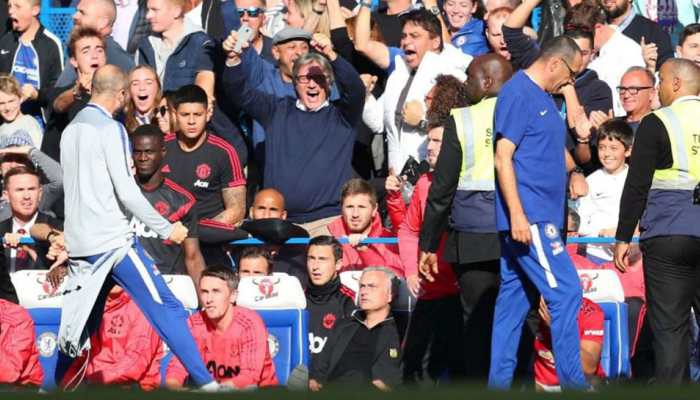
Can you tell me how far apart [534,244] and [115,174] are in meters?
2.54

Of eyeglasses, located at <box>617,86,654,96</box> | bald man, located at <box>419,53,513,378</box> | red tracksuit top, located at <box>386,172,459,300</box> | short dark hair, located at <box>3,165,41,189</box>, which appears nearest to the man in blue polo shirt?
bald man, located at <box>419,53,513,378</box>

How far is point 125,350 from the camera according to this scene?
366 inches

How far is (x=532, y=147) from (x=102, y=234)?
8.59 feet

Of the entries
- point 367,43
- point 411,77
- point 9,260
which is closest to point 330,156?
point 411,77

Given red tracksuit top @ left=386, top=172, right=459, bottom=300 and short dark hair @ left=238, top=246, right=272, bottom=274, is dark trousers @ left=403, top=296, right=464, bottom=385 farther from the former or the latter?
short dark hair @ left=238, top=246, right=272, bottom=274

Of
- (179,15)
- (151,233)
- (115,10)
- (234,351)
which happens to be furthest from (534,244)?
(115,10)

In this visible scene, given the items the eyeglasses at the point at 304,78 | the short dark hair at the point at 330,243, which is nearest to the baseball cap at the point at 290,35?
the eyeglasses at the point at 304,78

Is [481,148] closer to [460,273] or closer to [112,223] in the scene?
[460,273]

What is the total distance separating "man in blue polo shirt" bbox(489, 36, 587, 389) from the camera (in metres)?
7.94

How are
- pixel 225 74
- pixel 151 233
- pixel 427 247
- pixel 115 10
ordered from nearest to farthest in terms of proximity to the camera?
pixel 427 247 < pixel 151 233 < pixel 225 74 < pixel 115 10

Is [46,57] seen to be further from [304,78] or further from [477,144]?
[477,144]

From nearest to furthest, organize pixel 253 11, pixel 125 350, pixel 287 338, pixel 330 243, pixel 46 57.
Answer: pixel 125 350, pixel 287 338, pixel 330 243, pixel 253 11, pixel 46 57

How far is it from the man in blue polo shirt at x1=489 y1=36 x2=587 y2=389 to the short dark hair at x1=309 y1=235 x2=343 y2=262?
1.88 m

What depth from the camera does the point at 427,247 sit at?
8523 millimetres
